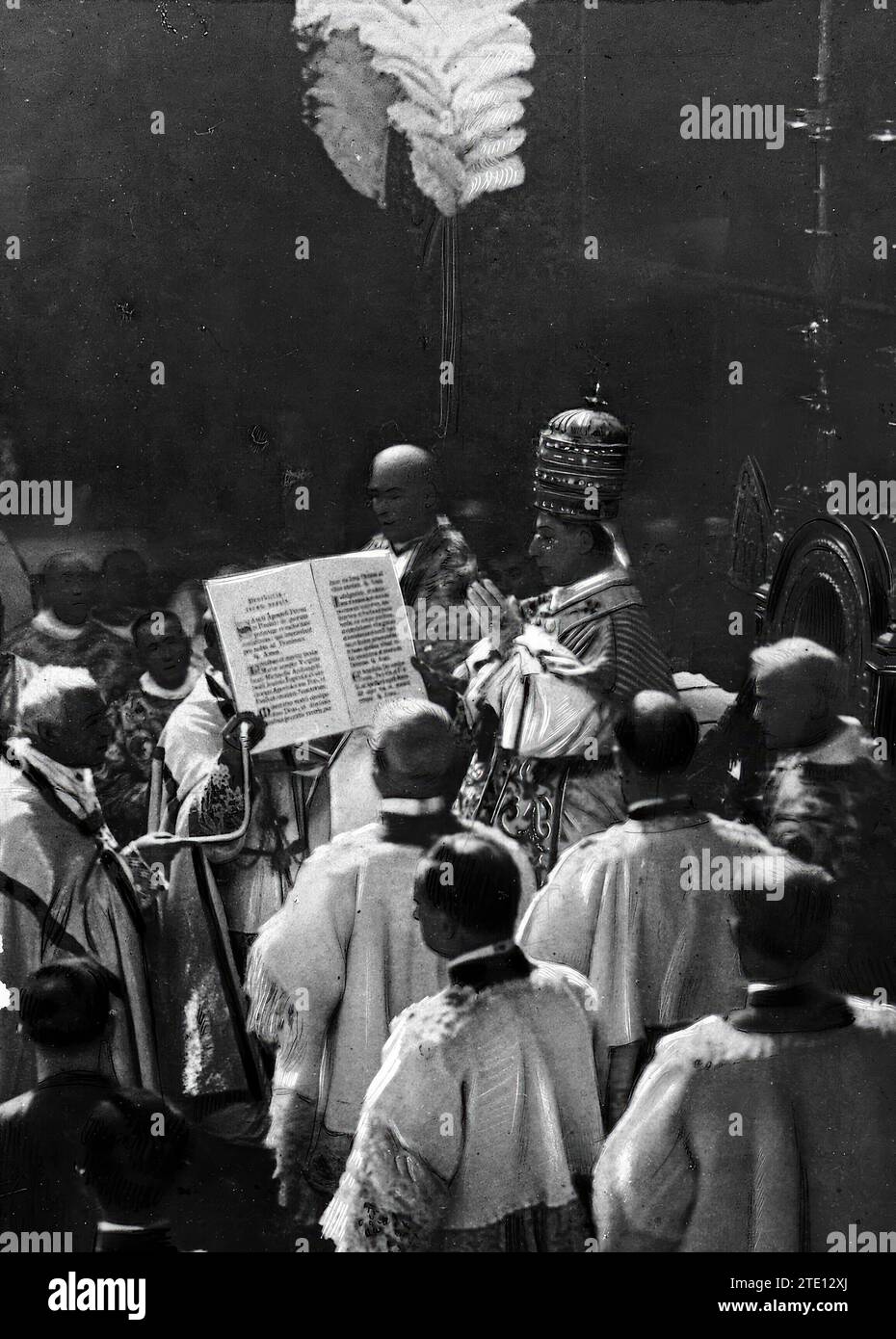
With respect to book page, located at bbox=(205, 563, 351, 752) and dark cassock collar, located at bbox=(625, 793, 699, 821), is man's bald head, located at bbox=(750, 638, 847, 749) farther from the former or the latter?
book page, located at bbox=(205, 563, 351, 752)

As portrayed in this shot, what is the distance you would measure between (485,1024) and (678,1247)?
0.88 m

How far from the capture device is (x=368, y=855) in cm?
539

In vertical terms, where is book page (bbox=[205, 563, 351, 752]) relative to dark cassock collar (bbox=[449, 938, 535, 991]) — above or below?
above

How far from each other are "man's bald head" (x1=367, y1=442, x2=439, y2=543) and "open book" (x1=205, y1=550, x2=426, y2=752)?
0.82ft

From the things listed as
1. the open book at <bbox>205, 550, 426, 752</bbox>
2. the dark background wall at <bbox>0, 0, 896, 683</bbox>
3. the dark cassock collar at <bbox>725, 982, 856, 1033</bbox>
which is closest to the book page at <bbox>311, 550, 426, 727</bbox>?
the open book at <bbox>205, 550, 426, 752</bbox>

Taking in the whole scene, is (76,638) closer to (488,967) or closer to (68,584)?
(68,584)

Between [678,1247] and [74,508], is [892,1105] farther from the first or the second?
[74,508]

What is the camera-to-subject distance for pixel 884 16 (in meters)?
5.58

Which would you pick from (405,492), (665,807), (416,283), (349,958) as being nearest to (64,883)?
(349,958)

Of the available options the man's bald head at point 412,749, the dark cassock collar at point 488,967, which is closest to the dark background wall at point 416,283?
the man's bald head at point 412,749

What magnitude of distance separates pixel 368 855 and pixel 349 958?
307mm

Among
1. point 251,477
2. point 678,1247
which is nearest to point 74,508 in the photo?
point 251,477

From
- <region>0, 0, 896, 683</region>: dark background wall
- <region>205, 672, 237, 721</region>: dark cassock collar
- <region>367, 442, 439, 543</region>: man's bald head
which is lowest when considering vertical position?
<region>205, 672, 237, 721</region>: dark cassock collar

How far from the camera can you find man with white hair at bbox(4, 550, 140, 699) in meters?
5.62
